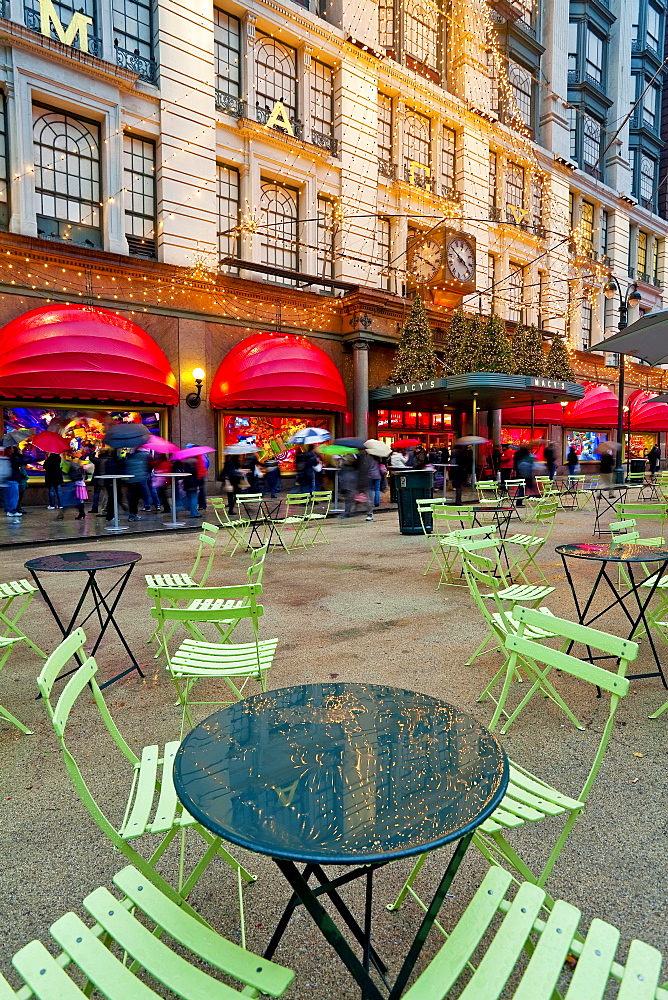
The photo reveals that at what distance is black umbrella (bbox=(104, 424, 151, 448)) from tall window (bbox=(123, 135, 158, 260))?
7.10 meters

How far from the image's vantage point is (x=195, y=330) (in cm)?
1839

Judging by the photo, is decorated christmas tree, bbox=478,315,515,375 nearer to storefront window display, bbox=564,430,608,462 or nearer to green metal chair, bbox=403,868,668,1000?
storefront window display, bbox=564,430,608,462

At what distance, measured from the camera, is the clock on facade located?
23.2m

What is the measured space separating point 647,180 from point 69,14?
4027cm

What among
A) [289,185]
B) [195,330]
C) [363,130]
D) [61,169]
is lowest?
[195,330]

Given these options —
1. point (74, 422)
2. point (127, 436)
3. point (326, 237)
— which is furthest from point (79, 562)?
point (326, 237)

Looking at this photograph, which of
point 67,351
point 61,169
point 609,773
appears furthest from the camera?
point 61,169

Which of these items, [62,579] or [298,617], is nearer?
[298,617]

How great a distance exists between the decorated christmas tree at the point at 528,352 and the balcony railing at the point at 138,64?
17.7 metres

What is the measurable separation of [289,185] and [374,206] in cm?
394

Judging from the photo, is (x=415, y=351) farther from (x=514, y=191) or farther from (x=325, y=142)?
(x=514, y=191)

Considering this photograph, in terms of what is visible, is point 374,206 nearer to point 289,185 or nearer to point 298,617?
point 289,185

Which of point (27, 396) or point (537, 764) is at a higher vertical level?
point (27, 396)

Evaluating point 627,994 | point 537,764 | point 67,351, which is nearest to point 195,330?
point 67,351
